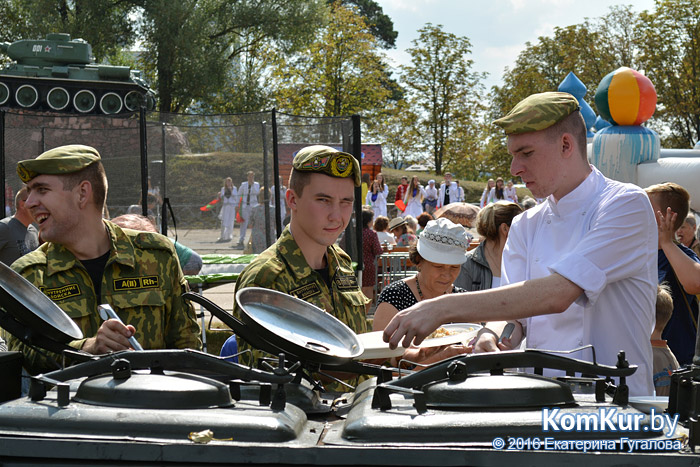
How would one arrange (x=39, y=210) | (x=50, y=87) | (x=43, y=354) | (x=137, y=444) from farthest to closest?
1. (x=50, y=87)
2. (x=39, y=210)
3. (x=43, y=354)
4. (x=137, y=444)

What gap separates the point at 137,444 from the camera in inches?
57.7

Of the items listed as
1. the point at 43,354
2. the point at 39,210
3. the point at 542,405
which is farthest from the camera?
the point at 39,210

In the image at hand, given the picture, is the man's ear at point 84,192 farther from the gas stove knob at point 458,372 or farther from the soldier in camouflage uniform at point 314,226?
the gas stove knob at point 458,372

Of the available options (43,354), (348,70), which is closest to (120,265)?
(43,354)

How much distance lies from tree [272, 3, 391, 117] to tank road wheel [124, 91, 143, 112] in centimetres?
1042

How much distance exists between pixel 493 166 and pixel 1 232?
36.6 meters

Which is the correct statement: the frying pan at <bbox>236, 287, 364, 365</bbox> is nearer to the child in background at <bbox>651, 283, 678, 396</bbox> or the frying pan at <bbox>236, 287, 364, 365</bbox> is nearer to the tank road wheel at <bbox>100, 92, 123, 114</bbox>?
the child in background at <bbox>651, 283, 678, 396</bbox>

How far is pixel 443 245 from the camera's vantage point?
13.6ft

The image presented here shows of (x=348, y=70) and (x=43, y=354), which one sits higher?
(x=348, y=70)

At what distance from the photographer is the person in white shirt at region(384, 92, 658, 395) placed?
2266 millimetres

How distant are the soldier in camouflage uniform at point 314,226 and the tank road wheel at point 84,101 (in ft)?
74.9

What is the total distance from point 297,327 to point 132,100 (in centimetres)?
2413

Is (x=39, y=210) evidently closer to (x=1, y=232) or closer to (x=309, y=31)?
(x=1, y=232)

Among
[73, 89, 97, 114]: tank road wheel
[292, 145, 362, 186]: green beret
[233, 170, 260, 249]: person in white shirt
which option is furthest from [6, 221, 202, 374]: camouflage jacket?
[73, 89, 97, 114]: tank road wheel
